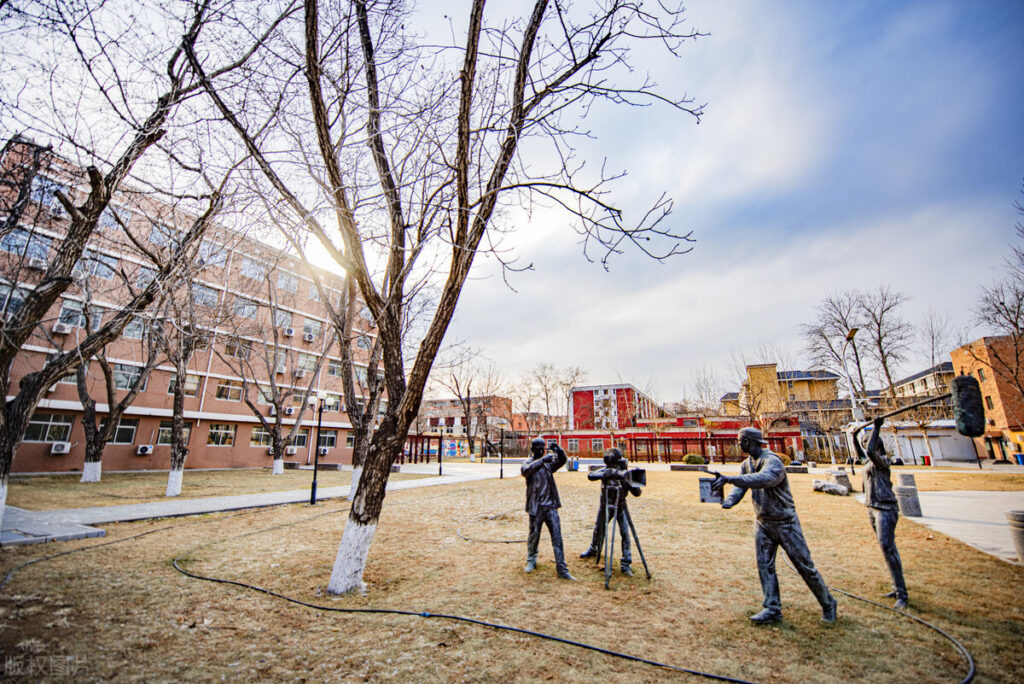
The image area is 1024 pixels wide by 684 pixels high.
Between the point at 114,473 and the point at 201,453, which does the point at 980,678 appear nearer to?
the point at 114,473

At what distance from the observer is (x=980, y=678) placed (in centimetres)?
293

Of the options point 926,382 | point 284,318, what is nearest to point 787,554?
point 284,318

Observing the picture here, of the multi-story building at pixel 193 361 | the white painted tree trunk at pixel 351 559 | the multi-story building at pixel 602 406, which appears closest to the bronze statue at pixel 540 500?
the white painted tree trunk at pixel 351 559

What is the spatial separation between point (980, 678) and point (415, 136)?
Result: 7585mm

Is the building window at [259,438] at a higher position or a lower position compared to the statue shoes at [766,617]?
higher

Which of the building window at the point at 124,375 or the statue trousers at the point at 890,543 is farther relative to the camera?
the building window at the point at 124,375

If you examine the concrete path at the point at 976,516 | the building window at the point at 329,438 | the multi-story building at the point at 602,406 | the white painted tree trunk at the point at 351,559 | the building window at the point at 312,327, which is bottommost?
the concrete path at the point at 976,516

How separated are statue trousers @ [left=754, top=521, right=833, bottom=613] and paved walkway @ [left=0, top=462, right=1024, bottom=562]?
4717 millimetres

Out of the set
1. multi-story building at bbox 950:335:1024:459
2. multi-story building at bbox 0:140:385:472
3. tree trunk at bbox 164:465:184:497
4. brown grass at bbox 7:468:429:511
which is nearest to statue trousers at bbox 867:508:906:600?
multi-story building at bbox 0:140:385:472

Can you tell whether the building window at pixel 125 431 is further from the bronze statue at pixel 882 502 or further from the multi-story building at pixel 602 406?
the multi-story building at pixel 602 406

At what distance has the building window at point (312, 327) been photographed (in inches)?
1198

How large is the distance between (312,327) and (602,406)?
3580cm

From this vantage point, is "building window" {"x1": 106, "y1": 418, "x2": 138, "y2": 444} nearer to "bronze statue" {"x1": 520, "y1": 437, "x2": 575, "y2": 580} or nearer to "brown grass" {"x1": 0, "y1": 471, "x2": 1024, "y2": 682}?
"brown grass" {"x1": 0, "y1": 471, "x2": 1024, "y2": 682}

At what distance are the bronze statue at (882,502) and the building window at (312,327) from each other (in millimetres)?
31677
